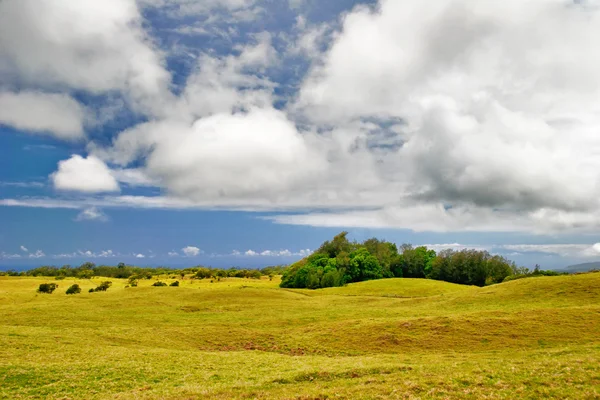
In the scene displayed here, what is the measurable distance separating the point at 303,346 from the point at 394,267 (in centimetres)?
12276

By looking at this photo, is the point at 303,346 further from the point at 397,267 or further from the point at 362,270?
the point at 397,267

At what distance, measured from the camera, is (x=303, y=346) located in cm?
3816

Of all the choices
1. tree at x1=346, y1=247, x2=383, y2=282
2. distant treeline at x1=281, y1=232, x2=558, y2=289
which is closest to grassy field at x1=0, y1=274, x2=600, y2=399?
distant treeline at x1=281, y1=232, x2=558, y2=289

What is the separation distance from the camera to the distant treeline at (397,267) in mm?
131500

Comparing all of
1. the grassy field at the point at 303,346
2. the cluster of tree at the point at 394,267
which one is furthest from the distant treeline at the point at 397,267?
the grassy field at the point at 303,346

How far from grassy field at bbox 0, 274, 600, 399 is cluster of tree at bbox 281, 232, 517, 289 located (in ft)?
187

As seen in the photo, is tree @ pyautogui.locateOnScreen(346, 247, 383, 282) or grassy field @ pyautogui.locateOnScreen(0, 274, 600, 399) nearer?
grassy field @ pyautogui.locateOnScreen(0, 274, 600, 399)

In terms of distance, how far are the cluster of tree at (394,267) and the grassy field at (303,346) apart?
57.0 m

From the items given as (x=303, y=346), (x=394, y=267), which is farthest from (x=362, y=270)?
(x=303, y=346)

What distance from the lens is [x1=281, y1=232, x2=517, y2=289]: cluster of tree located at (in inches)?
5182

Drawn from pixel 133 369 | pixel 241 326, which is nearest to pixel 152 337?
pixel 241 326

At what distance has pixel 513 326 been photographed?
39.7 m

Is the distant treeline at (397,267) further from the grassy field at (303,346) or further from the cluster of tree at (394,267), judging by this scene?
the grassy field at (303,346)

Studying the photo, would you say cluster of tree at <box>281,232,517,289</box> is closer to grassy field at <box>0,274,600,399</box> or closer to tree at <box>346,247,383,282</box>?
tree at <box>346,247,383,282</box>
